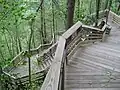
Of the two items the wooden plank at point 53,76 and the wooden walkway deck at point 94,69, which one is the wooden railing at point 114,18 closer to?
the wooden walkway deck at point 94,69

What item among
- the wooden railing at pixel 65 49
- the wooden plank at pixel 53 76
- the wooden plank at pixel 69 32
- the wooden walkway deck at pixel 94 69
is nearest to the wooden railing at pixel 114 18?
the wooden railing at pixel 65 49

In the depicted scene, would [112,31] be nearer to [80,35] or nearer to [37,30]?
[80,35]

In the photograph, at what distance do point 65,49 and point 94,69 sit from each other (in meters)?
1.05

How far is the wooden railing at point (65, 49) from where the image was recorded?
2.66m

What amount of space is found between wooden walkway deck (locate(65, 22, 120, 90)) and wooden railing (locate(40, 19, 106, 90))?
240 mm

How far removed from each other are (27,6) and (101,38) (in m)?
3.82

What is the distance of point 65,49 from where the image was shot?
183 inches

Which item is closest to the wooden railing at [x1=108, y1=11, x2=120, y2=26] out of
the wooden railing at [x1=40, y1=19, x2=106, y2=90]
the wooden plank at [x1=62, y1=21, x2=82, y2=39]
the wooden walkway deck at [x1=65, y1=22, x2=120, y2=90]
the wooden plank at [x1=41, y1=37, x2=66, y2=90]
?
the wooden railing at [x1=40, y1=19, x2=106, y2=90]

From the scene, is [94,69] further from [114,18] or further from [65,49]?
[114,18]

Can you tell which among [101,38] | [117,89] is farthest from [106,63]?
[101,38]

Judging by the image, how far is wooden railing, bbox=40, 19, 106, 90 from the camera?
2660 millimetres

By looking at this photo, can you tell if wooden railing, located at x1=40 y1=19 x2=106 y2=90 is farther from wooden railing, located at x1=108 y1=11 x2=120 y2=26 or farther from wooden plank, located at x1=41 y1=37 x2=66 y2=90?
wooden railing, located at x1=108 y1=11 x2=120 y2=26

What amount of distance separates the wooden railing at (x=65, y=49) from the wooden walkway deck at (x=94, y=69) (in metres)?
0.24

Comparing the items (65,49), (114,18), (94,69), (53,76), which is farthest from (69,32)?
(114,18)
